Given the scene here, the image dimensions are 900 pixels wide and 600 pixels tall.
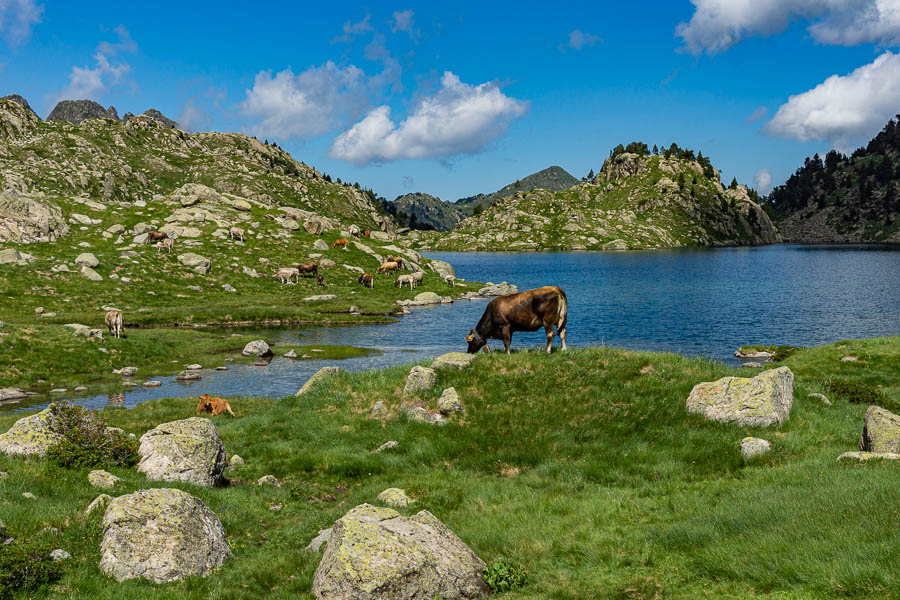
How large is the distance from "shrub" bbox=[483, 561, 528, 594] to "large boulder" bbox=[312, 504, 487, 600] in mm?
180

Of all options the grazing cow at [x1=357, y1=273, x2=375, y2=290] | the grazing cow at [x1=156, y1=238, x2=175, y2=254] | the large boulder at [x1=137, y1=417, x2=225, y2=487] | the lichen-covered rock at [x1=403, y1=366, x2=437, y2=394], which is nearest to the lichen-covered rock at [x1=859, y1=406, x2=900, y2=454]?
the lichen-covered rock at [x1=403, y1=366, x2=437, y2=394]

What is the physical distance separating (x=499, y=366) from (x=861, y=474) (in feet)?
48.1

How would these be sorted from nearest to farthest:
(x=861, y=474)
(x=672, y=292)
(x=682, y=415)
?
(x=861, y=474) → (x=682, y=415) → (x=672, y=292)

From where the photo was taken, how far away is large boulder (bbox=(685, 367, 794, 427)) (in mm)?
19344

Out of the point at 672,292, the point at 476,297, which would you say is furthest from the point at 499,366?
the point at 672,292

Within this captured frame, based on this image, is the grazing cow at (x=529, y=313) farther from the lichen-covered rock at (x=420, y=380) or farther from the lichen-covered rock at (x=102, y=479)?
the lichen-covered rock at (x=102, y=479)

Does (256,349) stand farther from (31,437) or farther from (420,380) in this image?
(31,437)

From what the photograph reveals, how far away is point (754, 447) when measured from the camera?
1730cm

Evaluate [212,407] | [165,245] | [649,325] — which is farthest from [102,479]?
[165,245]

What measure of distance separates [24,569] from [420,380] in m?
16.6

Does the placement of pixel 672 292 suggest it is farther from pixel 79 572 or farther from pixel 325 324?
pixel 79 572

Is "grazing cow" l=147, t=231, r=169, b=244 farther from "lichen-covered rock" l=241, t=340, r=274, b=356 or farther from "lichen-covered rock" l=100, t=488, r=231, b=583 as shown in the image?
"lichen-covered rock" l=100, t=488, r=231, b=583

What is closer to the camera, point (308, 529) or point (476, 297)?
point (308, 529)

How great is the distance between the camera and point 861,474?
12961 millimetres
